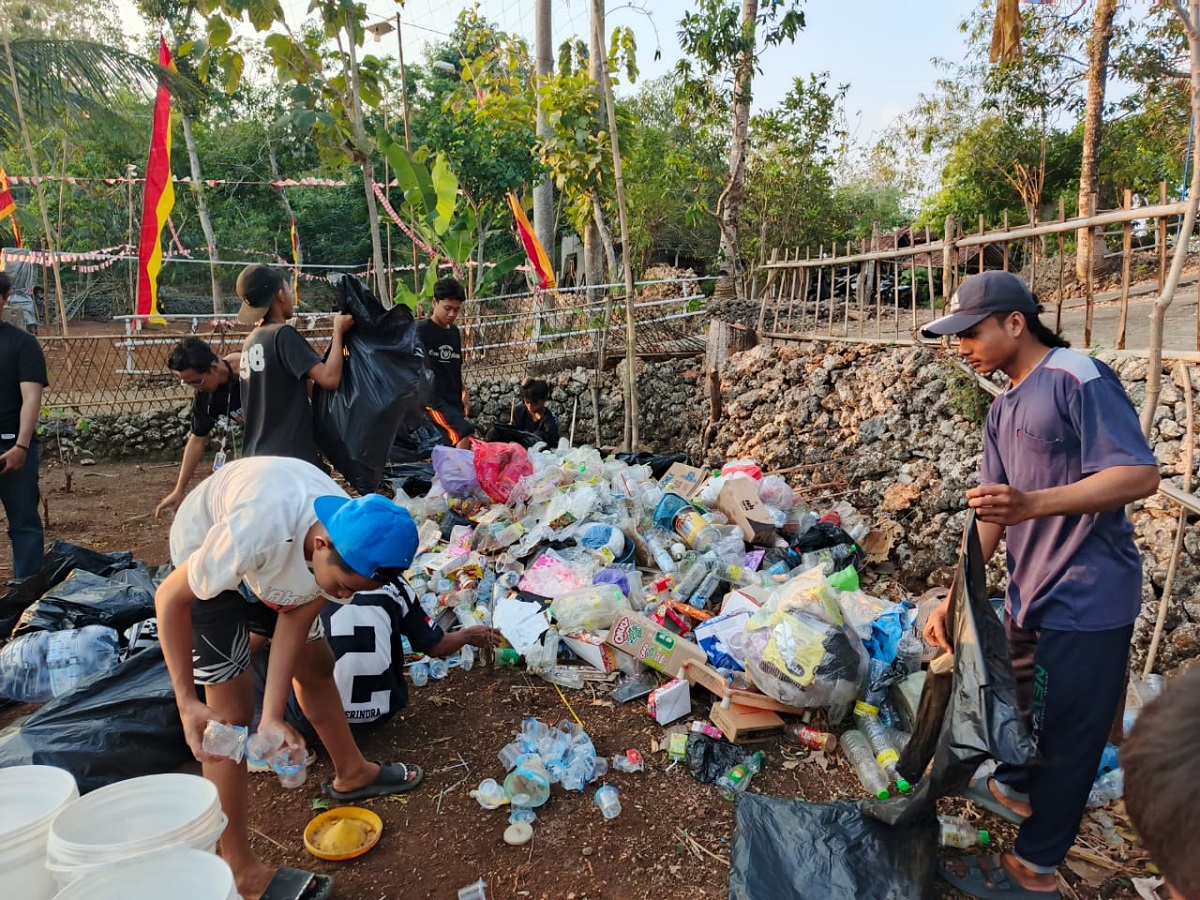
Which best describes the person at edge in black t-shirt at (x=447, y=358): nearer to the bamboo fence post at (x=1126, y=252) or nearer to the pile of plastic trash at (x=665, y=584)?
the pile of plastic trash at (x=665, y=584)

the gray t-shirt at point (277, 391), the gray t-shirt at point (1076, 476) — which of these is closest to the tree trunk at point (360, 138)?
the gray t-shirt at point (277, 391)

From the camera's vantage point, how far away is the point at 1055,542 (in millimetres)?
1835

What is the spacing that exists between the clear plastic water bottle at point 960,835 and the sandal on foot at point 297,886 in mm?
1778

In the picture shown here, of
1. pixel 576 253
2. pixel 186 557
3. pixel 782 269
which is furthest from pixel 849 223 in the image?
pixel 186 557

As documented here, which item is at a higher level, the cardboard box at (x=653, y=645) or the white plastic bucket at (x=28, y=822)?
the white plastic bucket at (x=28, y=822)

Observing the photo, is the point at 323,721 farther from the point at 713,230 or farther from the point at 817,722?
the point at 713,230

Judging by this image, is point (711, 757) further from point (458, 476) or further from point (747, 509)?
point (458, 476)

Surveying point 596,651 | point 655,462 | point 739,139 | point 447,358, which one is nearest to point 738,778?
point 596,651

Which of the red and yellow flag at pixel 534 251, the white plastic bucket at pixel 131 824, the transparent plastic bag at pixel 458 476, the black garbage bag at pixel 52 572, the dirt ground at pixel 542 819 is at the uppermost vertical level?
the red and yellow flag at pixel 534 251

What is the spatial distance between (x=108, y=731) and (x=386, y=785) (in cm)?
99

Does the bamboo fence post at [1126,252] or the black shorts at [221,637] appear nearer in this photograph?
the black shorts at [221,637]

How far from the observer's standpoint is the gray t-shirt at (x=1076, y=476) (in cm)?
172

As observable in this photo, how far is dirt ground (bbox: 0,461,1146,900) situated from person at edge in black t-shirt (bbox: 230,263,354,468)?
1.32 m

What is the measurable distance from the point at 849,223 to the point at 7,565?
16.7 m
